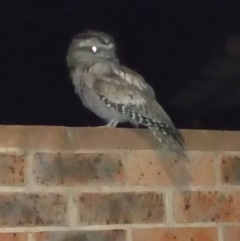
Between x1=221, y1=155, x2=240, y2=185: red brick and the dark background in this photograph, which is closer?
x1=221, y1=155, x2=240, y2=185: red brick

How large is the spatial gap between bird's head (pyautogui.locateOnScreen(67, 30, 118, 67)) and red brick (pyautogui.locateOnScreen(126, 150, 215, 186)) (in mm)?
239

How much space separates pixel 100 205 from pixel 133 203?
0.07 meters

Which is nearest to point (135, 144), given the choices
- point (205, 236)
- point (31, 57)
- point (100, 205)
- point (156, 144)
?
point (156, 144)

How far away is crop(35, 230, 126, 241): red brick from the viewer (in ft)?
4.04

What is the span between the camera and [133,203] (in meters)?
1.29

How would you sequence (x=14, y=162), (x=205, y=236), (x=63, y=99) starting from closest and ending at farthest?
(x=14, y=162) < (x=205, y=236) < (x=63, y=99)

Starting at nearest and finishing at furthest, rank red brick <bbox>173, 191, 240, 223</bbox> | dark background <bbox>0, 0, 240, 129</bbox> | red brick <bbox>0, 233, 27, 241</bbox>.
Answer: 1. red brick <bbox>0, 233, 27, 241</bbox>
2. red brick <bbox>173, 191, 240, 223</bbox>
3. dark background <bbox>0, 0, 240, 129</bbox>

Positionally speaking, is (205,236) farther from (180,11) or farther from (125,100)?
(180,11)

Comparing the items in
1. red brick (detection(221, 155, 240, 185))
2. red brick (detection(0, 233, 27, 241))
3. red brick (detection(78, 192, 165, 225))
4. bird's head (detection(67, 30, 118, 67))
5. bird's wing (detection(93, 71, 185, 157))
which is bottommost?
red brick (detection(0, 233, 27, 241))

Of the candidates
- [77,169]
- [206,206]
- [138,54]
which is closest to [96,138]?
[77,169]

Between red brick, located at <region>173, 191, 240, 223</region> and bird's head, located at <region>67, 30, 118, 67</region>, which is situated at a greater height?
bird's head, located at <region>67, 30, 118, 67</region>

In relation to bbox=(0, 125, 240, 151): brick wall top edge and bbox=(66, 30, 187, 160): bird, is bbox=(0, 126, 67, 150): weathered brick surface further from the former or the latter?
bbox=(66, 30, 187, 160): bird

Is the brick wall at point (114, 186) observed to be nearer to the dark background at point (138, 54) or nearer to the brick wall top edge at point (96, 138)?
the brick wall top edge at point (96, 138)

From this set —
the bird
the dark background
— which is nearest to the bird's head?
the bird
